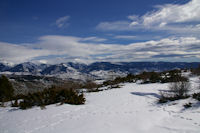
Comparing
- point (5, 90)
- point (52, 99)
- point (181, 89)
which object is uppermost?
point (181, 89)

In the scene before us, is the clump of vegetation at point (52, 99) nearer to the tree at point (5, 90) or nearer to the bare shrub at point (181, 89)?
the tree at point (5, 90)

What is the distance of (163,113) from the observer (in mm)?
7309

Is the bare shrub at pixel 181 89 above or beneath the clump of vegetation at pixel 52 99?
above

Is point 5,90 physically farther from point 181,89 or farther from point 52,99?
point 181,89

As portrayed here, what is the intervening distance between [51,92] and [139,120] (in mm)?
8811

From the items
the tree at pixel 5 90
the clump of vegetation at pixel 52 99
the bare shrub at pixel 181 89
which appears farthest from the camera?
the tree at pixel 5 90

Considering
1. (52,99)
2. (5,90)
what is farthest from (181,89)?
(5,90)

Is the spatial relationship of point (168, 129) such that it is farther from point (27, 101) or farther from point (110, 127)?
point (27, 101)

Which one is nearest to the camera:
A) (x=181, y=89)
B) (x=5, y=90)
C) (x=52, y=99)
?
(x=181, y=89)

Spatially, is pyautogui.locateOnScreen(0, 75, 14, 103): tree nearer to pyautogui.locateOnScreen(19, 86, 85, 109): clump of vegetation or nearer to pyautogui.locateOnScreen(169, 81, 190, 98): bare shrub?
pyautogui.locateOnScreen(19, 86, 85, 109): clump of vegetation

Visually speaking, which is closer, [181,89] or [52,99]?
[181,89]

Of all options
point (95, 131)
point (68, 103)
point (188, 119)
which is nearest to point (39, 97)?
point (68, 103)

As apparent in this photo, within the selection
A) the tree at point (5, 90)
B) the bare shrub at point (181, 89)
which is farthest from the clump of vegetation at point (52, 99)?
the bare shrub at point (181, 89)

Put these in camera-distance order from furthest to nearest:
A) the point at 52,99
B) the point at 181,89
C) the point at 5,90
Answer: the point at 5,90
the point at 52,99
the point at 181,89
